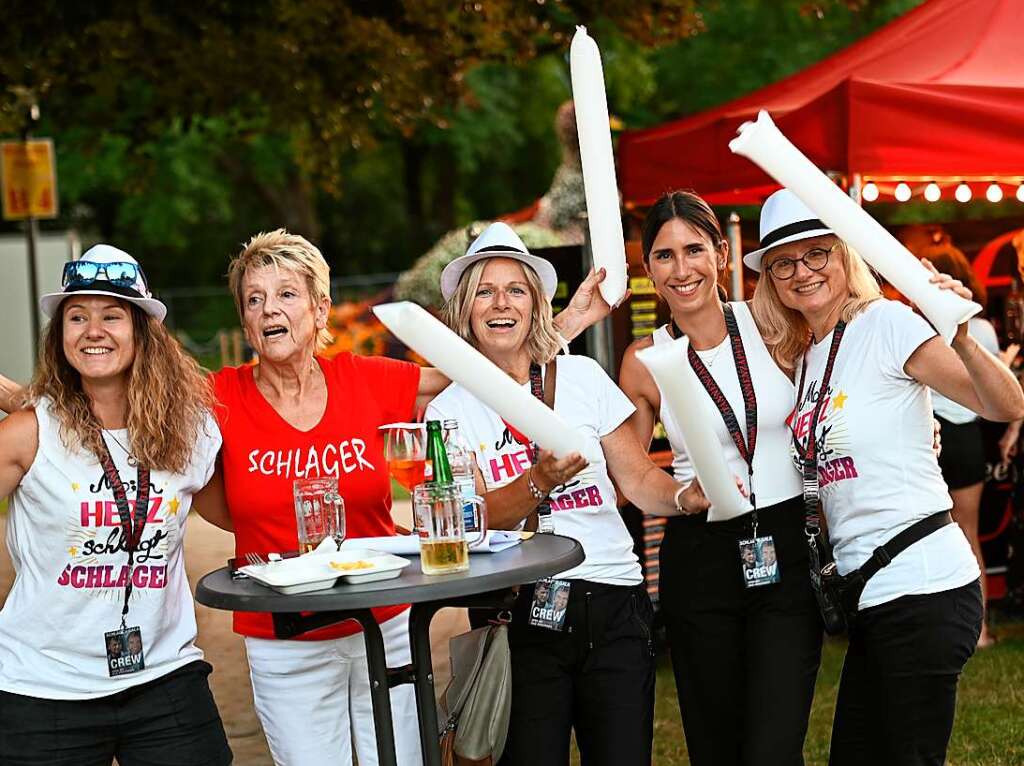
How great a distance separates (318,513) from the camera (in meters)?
3.37

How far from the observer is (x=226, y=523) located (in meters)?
3.80

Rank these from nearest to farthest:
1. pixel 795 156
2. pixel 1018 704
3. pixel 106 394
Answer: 1. pixel 795 156
2. pixel 106 394
3. pixel 1018 704

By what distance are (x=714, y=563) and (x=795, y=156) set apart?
1.23 meters

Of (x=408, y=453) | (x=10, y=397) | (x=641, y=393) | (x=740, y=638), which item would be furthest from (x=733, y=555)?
(x=10, y=397)

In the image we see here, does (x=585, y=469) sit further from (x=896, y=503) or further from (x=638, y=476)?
(x=896, y=503)

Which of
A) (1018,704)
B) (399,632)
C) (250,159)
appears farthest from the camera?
(250,159)

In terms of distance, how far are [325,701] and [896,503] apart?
1.61m

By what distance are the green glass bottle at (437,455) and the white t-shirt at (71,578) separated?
0.67 meters

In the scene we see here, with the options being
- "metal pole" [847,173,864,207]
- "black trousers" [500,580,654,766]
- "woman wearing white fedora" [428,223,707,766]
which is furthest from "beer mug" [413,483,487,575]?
"metal pole" [847,173,864,207]

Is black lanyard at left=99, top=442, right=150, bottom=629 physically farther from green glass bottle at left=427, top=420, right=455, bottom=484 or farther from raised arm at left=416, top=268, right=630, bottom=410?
raised arm at left=416, top=268, right=630, bottom=410

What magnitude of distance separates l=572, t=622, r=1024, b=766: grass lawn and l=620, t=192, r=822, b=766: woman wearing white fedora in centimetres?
182

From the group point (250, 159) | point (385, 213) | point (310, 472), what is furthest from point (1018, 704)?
point (385, 213)

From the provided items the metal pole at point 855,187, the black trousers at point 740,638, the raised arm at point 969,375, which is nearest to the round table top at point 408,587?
the black trousers at point 740,638

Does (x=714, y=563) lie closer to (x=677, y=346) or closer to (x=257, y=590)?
(x=677, y=346)
